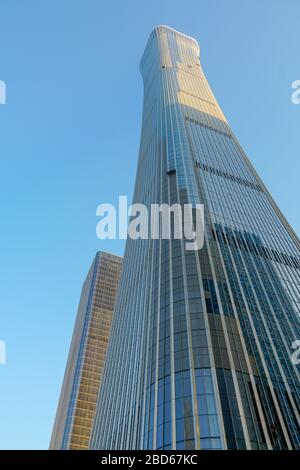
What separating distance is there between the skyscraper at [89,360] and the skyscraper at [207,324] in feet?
166

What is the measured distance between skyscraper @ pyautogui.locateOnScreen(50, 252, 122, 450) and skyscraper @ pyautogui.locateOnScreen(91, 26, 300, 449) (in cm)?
5074

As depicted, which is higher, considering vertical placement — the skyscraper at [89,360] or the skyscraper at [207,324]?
the skyscraper at [89,360]

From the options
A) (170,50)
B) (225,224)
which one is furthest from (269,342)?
(170,50)

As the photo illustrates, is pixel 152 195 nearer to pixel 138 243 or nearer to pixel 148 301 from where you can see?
pixel 138 243

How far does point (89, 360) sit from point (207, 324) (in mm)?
97323

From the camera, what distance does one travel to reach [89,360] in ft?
478

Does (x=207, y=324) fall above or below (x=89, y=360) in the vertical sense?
below

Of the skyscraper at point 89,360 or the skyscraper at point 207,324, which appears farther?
the skyscraper at point 89,360

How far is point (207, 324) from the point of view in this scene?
2296 inches

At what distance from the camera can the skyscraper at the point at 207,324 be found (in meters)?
48.3

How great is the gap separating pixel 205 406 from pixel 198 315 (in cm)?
1452

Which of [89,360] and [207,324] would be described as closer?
[207,324]

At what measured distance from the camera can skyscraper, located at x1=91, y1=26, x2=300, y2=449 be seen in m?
48.3
